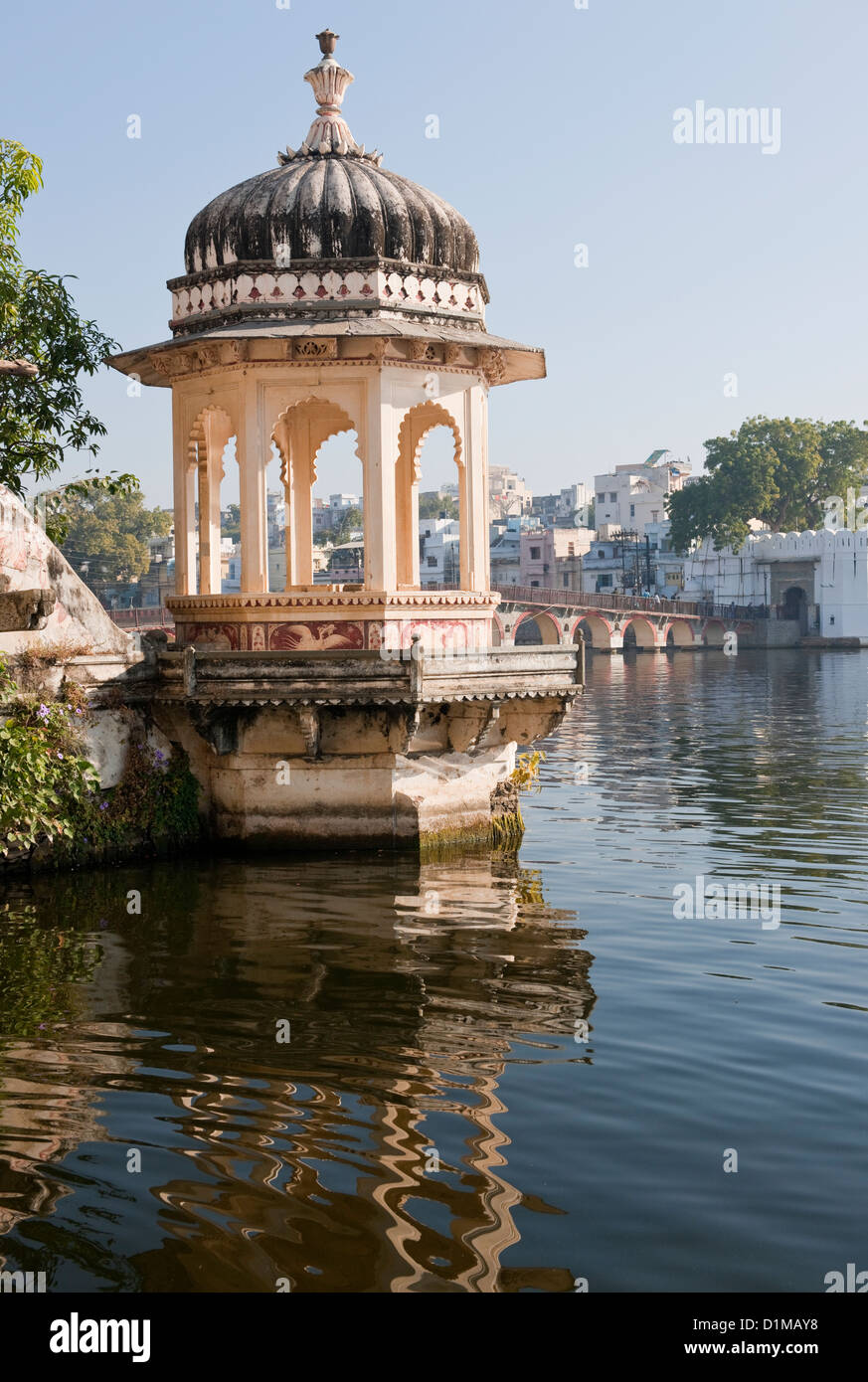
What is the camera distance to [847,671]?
57.3 m

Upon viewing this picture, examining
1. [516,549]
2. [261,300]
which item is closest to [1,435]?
[261,300]

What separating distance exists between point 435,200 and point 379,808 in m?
6.59

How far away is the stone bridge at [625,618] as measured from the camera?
78.4m

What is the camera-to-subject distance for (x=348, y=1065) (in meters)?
8.77

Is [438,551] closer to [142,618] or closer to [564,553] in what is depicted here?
[564,553]

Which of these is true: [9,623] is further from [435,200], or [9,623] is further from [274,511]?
[274,511]

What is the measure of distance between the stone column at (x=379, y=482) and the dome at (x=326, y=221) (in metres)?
1.52

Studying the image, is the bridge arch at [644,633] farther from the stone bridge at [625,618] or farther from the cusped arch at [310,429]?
the cusped arch at [310,429]

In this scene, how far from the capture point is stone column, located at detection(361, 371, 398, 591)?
1507 centimetres

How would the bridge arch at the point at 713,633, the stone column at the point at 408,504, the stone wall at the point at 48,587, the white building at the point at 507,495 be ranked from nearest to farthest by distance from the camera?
the stone wall at the point at 48,587
the stone column at the point at 408,504
the bridge arch at the point at 713,633
the white building at the point at 507,495

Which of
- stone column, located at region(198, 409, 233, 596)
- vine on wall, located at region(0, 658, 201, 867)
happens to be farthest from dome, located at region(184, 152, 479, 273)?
vine on wall, located at region(0, 658, 201, 867)

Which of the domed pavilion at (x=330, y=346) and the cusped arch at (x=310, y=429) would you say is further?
the cusped arch at (x=310, y=429)

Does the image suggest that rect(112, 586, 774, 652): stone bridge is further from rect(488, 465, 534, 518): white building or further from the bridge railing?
rect(488, 465, 534, 518): white building

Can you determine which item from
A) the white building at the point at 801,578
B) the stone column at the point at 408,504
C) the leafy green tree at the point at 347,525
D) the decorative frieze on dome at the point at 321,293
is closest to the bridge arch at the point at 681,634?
the white building at the point at 801,578
